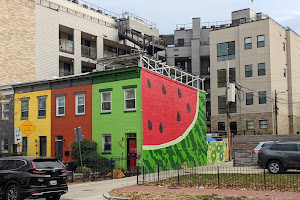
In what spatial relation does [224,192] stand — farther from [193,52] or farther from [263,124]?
[193,52]

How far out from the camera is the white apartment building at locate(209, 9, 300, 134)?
50688mm

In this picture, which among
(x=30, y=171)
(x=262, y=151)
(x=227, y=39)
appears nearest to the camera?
(x=30, y=171)

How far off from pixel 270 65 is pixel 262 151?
30.6m

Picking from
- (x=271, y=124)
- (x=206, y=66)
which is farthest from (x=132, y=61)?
(x=206, y=66)

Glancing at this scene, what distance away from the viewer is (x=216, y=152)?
3609cm

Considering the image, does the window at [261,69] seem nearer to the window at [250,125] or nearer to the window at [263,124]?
the window at [263,124]

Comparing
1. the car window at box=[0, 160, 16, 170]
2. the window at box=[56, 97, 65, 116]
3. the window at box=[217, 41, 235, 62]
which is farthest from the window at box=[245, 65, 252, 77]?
the car window at box=[0, 160, 16, 170]

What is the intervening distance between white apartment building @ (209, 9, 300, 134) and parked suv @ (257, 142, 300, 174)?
27.5 metres

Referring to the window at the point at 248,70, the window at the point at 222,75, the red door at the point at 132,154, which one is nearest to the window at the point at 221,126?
the window at the point at 222,75

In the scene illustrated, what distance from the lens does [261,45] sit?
51250 millimetres

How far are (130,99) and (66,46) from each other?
23.4 m

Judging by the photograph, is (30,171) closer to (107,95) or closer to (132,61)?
(107,95)

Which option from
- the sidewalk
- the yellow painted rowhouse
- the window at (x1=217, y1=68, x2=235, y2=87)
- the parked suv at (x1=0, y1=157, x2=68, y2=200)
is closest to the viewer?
the parked suv at (x1=0, y1=157, x2=68, y2=200)

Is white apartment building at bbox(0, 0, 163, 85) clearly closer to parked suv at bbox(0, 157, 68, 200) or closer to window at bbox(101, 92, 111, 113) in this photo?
window at bbox(101, 92, 111, 113)
